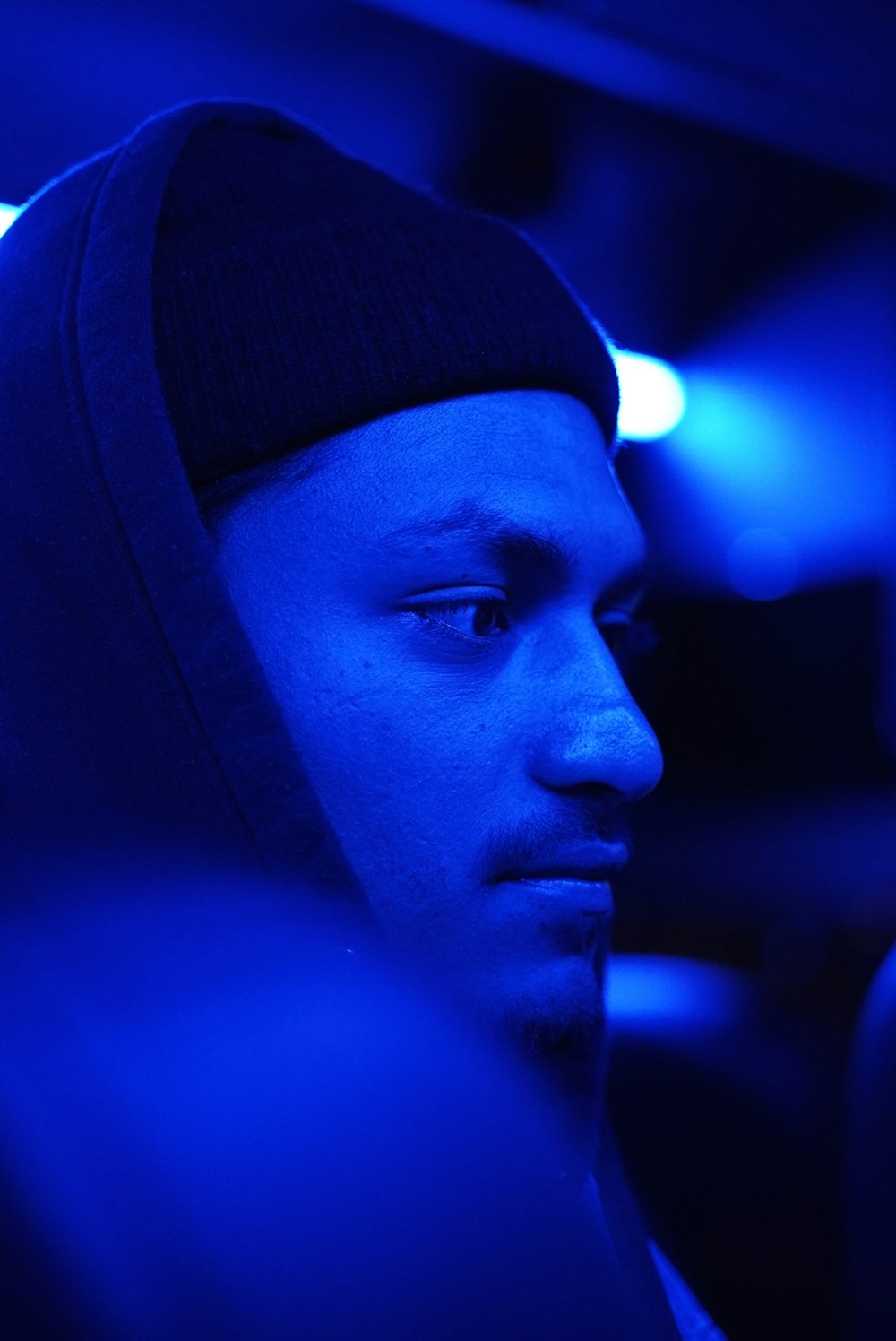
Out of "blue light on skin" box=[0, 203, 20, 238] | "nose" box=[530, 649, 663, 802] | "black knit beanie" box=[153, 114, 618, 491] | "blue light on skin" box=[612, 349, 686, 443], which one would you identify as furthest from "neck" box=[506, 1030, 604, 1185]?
"blue light on skin" box=[612, 349, 686, 443]

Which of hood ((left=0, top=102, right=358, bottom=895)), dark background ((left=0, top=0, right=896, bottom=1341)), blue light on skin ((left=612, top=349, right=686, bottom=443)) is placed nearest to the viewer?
hood ((left=0, top=102, right=358, bottom=895))

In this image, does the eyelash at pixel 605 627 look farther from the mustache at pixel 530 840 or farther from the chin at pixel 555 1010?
the chin at pixel 555 1010

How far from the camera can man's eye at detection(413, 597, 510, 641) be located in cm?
87

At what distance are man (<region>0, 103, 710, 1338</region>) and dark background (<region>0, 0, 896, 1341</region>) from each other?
47 cm

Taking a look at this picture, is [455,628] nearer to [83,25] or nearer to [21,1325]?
[21,1325]

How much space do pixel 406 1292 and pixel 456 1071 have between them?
5.3 inches

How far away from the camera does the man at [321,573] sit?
736mm

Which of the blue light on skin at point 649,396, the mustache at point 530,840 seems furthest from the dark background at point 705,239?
the mustache at point 530,840

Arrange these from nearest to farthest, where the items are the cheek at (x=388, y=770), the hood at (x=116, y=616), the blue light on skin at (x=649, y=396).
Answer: the hood at (x=116, y=616) → the cheek at (x=388, y=770) → the blue light on skin at (x=649, y=396)

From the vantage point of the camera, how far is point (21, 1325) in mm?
604

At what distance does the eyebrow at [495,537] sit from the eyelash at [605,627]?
0.04 m

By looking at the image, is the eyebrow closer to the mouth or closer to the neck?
the mouth

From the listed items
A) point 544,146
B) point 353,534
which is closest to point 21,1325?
point 353,534

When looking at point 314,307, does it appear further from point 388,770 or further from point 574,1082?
point 574,1082
